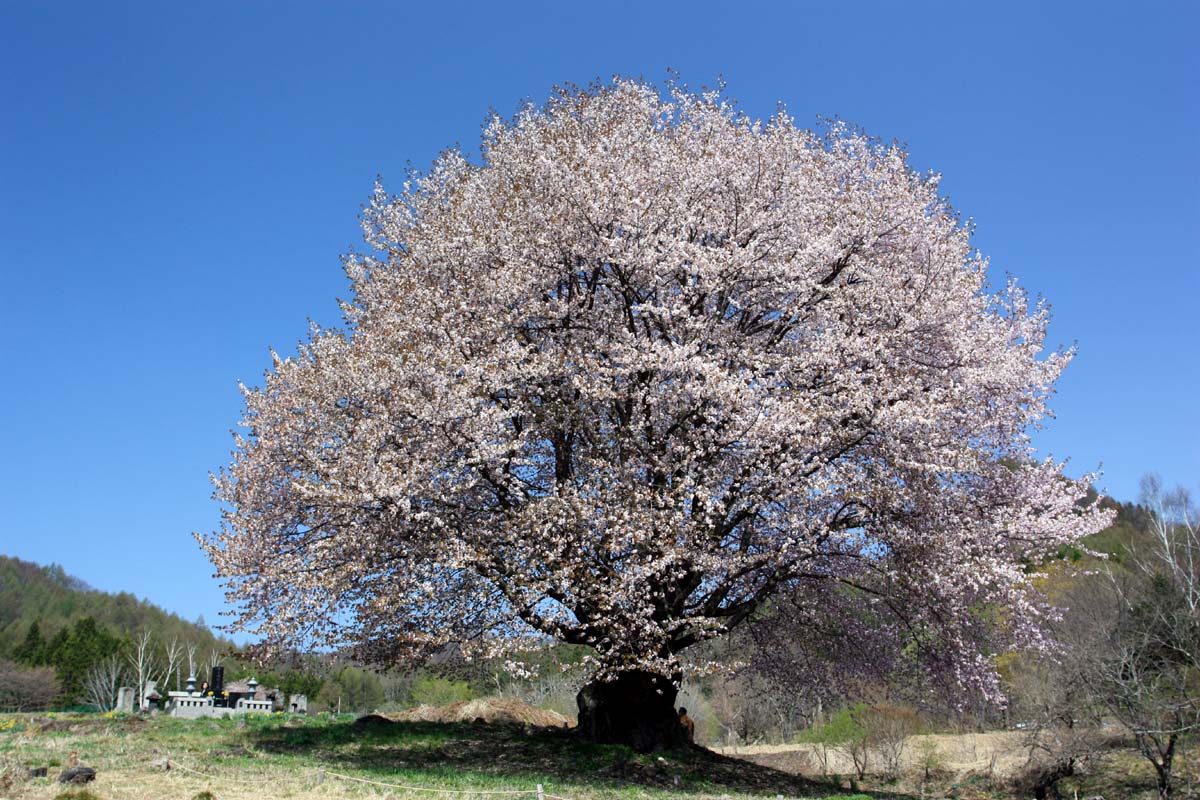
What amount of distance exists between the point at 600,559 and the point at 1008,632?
9.02m

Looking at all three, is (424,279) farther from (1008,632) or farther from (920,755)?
(920,755)

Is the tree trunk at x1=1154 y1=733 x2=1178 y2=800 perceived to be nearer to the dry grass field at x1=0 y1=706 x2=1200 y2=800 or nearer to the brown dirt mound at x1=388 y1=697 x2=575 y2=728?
the dry grass field at x1=0 y1=706 x2=1200 y2=800

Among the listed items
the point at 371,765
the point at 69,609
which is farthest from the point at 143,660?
the point at 371,765

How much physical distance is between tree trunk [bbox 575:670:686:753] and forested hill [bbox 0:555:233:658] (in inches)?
3130

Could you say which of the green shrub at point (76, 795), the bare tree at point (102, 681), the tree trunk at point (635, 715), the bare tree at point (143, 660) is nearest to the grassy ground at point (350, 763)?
the green shrub at point (76, 795)

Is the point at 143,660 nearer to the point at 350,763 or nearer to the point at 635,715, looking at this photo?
the point at 635,715

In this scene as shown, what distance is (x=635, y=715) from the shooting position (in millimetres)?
18422

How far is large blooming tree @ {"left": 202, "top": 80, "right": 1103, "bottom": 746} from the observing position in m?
15.1

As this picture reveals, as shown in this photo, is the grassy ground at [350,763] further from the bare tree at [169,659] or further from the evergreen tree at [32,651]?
the bare tree at [169,659]

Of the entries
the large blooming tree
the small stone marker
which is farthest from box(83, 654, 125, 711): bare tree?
the small stone marker

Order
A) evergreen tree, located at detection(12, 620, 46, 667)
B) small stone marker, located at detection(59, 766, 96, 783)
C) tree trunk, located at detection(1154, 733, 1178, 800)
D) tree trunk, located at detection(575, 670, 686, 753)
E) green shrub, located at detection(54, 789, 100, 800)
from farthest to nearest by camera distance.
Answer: evergreen tree, located at detection(12, 620, 46, 667)
tree trunk, located at detection(1154, 733, 1178, 800)
tree trunk, located at detection(575, 670, 686, 753)
small stone marker, located at detection(59, 766, 96, 783)
green shrub, located at detection(54, 789, 100, 800)

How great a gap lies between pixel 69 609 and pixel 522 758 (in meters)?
105

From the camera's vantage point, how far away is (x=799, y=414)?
14859 millimetres

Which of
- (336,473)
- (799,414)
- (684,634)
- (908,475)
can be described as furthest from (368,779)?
(908,475)
